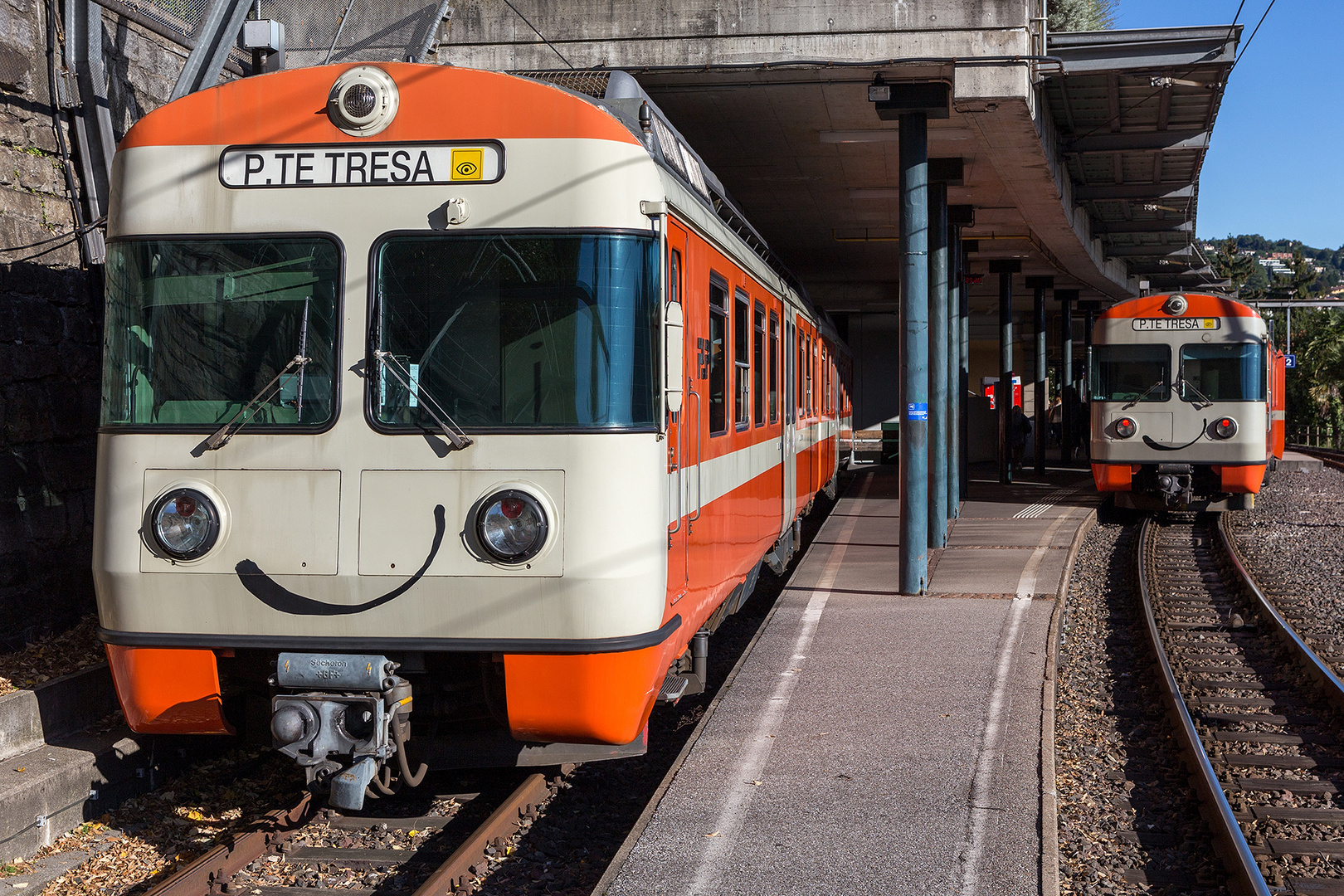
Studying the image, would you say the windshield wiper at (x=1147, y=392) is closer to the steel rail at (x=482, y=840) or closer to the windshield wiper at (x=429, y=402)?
the steel rail at (x=482, y=840)

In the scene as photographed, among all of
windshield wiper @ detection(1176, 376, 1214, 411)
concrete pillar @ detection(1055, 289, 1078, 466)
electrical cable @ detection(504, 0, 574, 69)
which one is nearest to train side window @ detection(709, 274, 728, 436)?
electrical cable @ detection(504, 0, 574, 69)

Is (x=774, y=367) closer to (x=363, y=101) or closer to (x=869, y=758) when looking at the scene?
(x=869, y=758)

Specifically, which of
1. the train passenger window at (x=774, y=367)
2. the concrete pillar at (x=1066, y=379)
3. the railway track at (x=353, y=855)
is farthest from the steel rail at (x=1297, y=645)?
the concrete pillar at (x=1066, y=379)

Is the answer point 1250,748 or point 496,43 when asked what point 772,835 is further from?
point 496,43

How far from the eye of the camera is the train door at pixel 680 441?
5.09 m

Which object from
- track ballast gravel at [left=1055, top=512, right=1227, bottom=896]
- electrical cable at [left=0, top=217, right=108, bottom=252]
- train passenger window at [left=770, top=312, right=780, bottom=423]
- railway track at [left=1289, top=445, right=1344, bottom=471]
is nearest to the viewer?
track ballast gravel at [left=1055, top=512, right=1227, bottom=896]

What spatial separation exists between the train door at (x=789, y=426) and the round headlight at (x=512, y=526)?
510cm

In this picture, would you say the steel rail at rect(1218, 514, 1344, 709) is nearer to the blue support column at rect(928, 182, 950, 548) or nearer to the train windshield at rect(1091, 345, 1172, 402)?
the blue support column at rect(928, 182, 950, 548)

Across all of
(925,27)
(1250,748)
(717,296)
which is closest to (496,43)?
(925,27)

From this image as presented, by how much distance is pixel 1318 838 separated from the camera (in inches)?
217

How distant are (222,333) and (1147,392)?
14230mm

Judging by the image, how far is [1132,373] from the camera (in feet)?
53.8

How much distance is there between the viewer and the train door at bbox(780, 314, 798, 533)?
9.82 m

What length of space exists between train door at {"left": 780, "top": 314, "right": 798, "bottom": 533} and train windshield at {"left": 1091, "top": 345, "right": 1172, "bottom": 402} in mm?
7445
